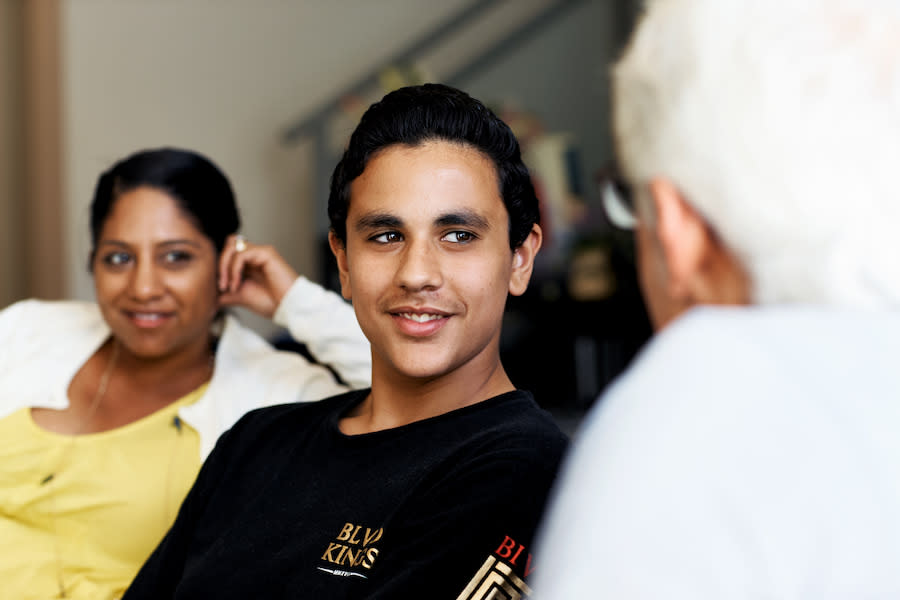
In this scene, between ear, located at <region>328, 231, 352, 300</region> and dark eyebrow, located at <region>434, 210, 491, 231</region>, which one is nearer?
dark eyebrow, located at <region>434, 210, 491, 231</region>

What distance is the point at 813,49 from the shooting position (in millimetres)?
636

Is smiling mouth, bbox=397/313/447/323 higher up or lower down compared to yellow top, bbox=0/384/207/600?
higher up

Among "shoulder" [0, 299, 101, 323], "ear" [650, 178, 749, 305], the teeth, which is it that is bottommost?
"shoulder" [0, 299, 101, 323]

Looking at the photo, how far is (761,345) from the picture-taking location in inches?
22.7

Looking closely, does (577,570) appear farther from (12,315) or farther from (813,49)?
(12,315)

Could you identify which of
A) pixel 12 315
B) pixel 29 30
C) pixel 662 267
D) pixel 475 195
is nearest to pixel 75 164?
pixel 29 30

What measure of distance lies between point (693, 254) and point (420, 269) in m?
0.52

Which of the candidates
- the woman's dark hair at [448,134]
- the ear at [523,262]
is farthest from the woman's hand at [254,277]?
the ear at [523,262]

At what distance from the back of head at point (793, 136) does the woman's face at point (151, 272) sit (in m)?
1.41

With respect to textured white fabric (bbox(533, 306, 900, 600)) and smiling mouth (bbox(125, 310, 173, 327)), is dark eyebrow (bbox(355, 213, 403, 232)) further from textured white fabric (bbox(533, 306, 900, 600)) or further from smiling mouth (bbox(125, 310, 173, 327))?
smiling mouth (bbox(125, 310, 173, 327))

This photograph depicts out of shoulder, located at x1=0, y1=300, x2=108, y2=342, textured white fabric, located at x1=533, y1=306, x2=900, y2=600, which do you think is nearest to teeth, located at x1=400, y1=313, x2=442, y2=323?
textured white fabric, located at x1=533, y1=306, x2=900, y2=600

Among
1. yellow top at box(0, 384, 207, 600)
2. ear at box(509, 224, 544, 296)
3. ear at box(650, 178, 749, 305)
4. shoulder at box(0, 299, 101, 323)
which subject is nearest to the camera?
ear at box(650, 178, 749, 305)

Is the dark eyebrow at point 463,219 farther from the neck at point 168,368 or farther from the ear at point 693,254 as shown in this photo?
the neck at point 168,368

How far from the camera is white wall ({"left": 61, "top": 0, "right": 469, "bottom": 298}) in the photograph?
14.4 ft
